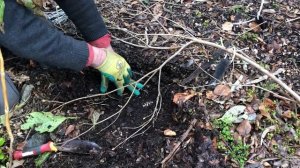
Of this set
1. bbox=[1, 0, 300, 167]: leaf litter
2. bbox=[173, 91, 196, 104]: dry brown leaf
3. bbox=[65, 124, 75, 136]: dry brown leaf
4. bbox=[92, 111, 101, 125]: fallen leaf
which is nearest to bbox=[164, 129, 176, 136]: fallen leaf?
bbox=[1, 0, 300, 167]: leaf litter

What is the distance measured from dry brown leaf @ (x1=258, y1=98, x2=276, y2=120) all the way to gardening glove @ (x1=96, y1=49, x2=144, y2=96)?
23.6 inches

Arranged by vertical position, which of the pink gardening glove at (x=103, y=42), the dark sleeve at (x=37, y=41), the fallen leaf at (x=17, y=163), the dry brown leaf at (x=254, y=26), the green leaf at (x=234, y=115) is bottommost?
the fallen leaf at (x=17, y=163)

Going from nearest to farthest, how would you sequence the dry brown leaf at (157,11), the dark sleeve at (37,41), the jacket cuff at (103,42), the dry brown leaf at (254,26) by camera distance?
the dark sleeve at (37,41), the jacket cuff at (103,42), the dry brown leaf at (254,26), the dry brown leaf at (157,11)

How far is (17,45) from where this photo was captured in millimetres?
1816

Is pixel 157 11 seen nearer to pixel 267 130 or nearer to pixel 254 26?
pixel 254 26

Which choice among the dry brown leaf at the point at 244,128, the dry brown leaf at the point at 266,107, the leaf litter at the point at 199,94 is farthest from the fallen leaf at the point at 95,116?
the dry brown leaf at the point at 266,107

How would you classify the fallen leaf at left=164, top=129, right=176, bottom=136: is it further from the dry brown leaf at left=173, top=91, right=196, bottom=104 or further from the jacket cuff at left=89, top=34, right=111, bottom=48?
the jacket cuff at left=89, top=34, right=111, bottom=48

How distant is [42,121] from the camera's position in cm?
200

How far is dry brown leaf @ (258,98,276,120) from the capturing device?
189 cm

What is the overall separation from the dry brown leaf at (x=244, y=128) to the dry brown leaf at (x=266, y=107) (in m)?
0.09

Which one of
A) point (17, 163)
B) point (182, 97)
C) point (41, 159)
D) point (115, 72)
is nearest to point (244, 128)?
point (182, 97)

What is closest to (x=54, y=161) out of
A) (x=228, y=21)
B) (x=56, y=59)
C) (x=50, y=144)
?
(x=50, y=144)

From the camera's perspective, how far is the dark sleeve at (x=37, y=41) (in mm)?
1763

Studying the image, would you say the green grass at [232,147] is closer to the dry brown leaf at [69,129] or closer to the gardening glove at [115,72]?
the gardening glove at [115,72]
